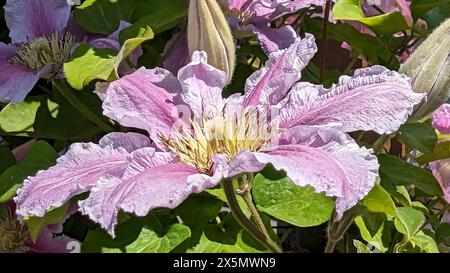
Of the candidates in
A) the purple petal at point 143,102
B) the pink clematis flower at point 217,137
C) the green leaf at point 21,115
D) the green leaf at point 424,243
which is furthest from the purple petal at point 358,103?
the green leaf at point 21,115

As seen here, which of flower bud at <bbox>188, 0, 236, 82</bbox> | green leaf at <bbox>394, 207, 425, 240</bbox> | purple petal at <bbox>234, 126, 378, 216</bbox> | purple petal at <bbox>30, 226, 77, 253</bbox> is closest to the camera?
purple petal at <bbox>234, 126, 378, 216</bbox>

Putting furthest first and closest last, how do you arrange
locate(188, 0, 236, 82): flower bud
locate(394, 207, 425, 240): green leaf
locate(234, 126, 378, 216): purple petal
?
locate(394, 207, 425, 240): green leaf
locate(188, 0, 236, 82): flower bud
locate(234, 126, 378, 216): purple petal

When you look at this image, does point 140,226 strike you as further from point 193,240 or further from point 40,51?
point 40,51

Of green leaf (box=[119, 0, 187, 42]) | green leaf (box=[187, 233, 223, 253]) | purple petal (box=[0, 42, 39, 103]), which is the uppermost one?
green leaf (box=[119, 0, 187, 42])

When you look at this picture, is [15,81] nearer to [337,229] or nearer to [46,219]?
[46,219]

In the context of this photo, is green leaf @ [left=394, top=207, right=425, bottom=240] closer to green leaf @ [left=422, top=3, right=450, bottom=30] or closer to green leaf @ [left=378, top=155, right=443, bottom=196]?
green leaf @ [left=378, top=155, right=443, bottom=196]

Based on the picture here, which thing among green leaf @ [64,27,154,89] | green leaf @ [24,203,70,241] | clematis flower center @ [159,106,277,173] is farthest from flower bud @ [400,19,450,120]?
green leaf @ [24,203,70,241]
